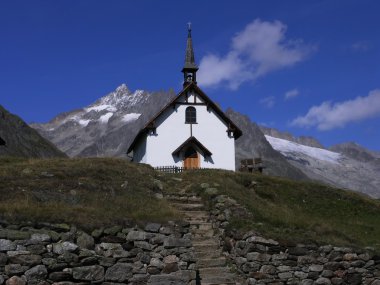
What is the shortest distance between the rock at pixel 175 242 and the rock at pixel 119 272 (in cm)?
169

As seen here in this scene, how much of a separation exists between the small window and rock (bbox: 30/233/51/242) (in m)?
31.9

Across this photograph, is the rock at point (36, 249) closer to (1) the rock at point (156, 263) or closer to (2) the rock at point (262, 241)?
(1) the rock at point (156, 263)

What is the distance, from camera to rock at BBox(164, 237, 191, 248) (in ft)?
55.2

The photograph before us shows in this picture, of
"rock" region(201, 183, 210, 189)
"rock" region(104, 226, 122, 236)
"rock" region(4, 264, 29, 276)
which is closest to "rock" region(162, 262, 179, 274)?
"rock" region(104, 226, 122, 236)

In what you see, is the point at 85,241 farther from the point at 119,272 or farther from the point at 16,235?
the point at 16,235

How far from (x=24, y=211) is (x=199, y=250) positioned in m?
7.53

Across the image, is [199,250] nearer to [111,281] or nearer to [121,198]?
[121,198]

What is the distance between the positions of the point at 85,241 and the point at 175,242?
338 cm

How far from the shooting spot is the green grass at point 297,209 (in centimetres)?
2069

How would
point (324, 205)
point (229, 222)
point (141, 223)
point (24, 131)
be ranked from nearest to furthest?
point (141, 223) < point (229, 222) < point (324, 205) < point (24, 131)

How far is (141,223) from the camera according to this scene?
55.9ft

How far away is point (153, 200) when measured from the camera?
823 inches

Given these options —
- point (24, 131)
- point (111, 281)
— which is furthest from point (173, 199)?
point (24, 131)

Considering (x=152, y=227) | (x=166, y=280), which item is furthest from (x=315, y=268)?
(x=152, y=227)
